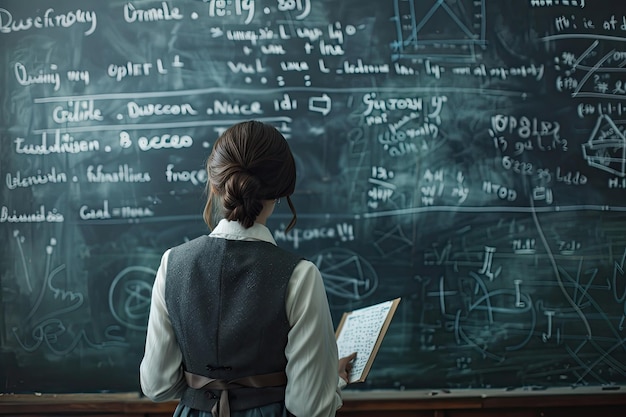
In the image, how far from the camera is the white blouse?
1.46 meters

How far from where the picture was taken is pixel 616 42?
269 cm

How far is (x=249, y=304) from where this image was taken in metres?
1.47

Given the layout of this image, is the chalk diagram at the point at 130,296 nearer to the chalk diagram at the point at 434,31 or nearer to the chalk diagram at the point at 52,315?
the chalk diagram at the point at 52,315

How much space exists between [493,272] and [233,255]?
57.8 inches

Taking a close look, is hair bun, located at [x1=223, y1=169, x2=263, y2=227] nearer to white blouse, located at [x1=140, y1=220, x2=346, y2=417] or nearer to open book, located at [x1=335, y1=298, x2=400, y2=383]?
white blouse, located at [x1=140, y1=220, x2=346, y2=417]

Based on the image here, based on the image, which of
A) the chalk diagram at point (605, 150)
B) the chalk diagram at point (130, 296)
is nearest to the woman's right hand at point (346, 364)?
the chalk diagram at point (130, 296)

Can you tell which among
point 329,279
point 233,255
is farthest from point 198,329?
point 329,279

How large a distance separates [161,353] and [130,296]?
1150 millimetres

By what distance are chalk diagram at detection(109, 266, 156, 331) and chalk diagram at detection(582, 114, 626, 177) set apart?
1.77 meters

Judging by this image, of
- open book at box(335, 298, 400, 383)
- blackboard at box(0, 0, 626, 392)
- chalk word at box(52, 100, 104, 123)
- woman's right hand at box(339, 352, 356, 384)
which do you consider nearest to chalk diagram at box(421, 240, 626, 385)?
blackboard at box(0, 0, 626, 392)

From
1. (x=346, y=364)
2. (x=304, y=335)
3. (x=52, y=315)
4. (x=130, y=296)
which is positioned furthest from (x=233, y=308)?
(x=52, y=315)

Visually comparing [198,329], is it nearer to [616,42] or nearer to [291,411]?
[291,411]

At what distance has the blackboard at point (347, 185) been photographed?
2.65 meters

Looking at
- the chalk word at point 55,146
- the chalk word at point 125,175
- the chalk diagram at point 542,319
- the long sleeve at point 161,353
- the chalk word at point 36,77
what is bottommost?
the chalk diagram at point 542,319
